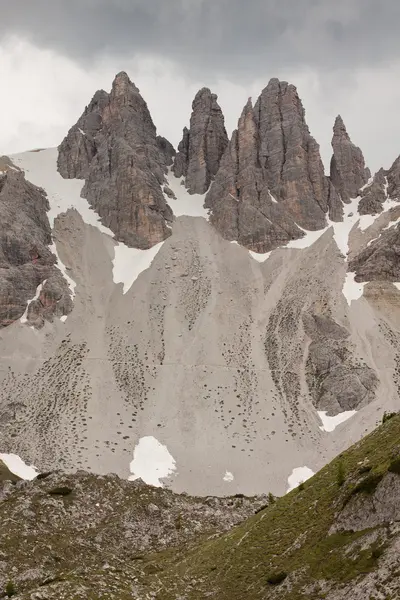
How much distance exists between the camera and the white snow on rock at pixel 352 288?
11815 centimetres

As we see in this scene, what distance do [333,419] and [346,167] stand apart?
102 meters

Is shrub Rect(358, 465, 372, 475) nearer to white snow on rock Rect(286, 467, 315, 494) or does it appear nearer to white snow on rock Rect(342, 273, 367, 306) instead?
white snow on rock Rect(286, 467, 315, 494)

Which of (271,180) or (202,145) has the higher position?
(202,145)

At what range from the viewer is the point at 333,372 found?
98688 mm

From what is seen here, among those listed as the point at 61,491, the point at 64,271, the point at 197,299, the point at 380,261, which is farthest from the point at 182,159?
the point at 61,491

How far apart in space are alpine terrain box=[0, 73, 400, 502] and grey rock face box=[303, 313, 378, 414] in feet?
0.96

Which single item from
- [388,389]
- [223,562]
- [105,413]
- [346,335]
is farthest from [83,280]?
[223,562]

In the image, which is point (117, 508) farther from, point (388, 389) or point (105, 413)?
point (388, 389)

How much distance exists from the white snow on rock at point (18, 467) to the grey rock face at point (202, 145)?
113174 millimetres

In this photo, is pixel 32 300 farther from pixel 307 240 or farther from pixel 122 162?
pixel 307 240

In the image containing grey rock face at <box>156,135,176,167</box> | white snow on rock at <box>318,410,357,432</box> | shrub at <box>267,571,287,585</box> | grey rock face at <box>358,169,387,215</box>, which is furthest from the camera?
grey rock face at <box>156,135,176,167</box>

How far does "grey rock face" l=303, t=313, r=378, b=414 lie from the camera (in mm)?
93188

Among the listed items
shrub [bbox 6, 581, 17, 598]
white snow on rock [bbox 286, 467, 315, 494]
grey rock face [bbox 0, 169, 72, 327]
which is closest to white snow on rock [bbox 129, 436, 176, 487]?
white snow on rock [bbox 286, 467, 315, 494]

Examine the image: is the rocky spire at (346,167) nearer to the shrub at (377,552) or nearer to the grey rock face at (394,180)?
the grey rock face at (394,180)
